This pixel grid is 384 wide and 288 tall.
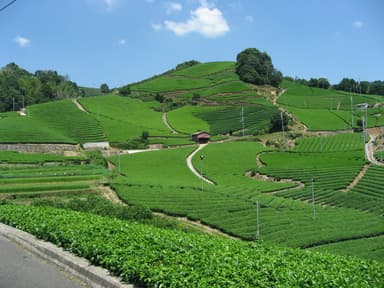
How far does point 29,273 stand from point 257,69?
16750 centimetres

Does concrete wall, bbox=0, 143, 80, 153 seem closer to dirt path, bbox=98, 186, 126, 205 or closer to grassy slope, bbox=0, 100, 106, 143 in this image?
grassy slope, bbox=0, 100, 106, 143

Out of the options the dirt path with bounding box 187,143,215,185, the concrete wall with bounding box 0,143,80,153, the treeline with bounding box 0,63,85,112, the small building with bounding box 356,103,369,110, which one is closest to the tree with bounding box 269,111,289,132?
the dirt path with bounding box 187,143,215,185

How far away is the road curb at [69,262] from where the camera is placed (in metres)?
9.27

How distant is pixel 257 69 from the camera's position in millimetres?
172500

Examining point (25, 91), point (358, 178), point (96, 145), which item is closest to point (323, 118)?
point (96, 145)

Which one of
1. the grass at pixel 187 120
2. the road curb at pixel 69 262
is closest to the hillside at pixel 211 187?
the road curb at pixel 69 262

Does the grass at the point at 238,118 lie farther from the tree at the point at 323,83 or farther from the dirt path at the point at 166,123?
the tree at the point at 323,83

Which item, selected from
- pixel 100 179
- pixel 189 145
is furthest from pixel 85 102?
pixel 100 179

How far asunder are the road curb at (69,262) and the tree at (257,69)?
157602 millimetres

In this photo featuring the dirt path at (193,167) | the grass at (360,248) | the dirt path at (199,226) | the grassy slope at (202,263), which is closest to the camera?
the grassy slope at (202,263)

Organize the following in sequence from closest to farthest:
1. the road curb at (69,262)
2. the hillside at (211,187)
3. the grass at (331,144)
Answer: the hillside at (211,187)
the road curb at (69,262)
the grass at (331,144)

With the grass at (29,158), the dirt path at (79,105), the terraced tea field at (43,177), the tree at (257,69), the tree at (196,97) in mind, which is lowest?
the terraced tea field at (43,177)

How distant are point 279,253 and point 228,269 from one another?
2.82 m

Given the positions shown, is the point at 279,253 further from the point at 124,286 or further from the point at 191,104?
the point at 191,104
